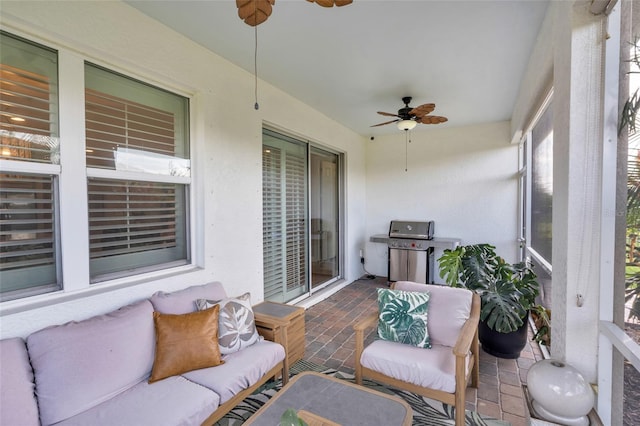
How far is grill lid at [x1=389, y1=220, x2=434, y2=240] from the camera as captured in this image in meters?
4.89

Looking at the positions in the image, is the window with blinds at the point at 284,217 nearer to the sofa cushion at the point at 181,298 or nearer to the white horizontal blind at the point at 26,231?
the sofa cushion at the point at 181,298

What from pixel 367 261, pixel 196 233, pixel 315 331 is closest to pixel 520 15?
pixel 196 233

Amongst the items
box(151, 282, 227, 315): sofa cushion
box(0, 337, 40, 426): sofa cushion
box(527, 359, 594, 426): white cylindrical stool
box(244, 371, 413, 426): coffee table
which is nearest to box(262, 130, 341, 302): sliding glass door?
box(151, 282, 227, 315): sofa cushion

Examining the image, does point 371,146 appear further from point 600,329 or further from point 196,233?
point 600,329

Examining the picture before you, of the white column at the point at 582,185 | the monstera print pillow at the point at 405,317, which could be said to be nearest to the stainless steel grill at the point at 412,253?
the monstera print pillow at the point at 405,317

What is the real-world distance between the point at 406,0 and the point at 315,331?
121 inches

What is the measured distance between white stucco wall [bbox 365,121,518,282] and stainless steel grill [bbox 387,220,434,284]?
335mm

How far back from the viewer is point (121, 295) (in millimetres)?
1918

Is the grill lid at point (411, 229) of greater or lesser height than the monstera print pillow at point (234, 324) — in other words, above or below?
above

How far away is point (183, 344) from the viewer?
69.8 inches

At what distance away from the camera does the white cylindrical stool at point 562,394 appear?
1208 millimetres

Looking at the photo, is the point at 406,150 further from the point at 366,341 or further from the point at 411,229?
the point at 366,341

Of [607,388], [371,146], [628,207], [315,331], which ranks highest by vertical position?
[371,146]

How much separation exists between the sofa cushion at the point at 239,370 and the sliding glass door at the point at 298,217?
135 cm
